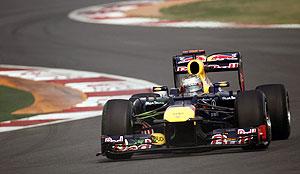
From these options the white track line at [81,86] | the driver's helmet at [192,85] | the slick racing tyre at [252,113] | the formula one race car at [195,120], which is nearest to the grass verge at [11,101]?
the white track line at [81,86]

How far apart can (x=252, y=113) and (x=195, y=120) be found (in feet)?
2.22

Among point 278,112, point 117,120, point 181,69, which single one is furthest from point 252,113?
point 181,69

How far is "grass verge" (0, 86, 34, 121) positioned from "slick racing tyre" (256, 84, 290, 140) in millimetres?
5611

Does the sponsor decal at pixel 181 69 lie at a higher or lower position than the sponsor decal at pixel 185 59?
lower

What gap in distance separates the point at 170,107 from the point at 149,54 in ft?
39.4

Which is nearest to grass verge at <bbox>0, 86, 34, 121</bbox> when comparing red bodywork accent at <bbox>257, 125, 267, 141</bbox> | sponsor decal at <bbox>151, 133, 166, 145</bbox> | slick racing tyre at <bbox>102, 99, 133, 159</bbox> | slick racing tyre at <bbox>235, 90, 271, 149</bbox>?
slick racing tyre at <bbox>102, 99, 133, 159</bbox>

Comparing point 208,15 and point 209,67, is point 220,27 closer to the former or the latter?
point 208,15

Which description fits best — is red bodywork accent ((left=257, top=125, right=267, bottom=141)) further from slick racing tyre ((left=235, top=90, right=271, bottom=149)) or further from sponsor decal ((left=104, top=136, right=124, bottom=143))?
sponsor decal ((left=104, top=136, right=124, bottom=143))

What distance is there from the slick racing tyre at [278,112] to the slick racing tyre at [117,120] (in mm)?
1717

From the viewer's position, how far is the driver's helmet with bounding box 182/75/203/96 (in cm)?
1346

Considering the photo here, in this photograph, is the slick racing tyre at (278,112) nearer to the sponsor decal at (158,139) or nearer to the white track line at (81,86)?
the sponsor decal at (158,139)

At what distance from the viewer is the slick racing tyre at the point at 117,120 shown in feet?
41.0

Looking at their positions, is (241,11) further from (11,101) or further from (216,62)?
(216,62)

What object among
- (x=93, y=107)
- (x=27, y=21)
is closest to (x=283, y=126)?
(x=93, y=107)
